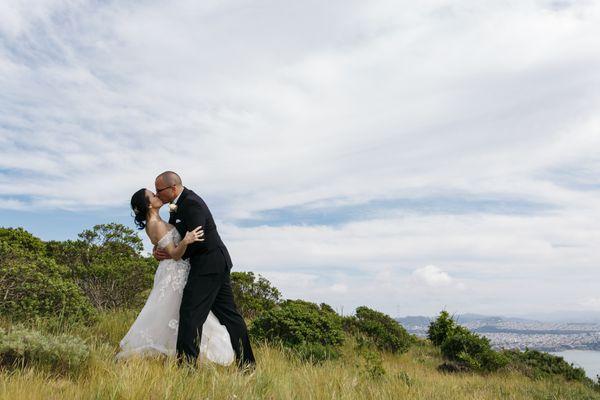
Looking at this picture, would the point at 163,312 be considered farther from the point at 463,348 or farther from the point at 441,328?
the point at 441,328

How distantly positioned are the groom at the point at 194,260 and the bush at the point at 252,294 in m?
10.4

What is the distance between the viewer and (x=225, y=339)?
20.5ft

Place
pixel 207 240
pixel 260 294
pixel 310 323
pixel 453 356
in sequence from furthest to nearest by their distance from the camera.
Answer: pixel 260 294
pixel 453 356
pixel 310 323
pixel 207 240

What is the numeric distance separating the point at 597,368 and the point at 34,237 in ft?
58.7

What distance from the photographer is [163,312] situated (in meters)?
6.16

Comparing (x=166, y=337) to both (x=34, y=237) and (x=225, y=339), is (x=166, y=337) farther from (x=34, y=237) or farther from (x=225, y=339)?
(x=34, y=237)

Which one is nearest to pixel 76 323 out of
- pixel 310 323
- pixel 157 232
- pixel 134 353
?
pixel 134 353

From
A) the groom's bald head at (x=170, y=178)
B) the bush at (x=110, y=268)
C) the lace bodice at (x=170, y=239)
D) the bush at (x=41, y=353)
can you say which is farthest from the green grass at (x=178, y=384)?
the bush at (x=110, y=268)

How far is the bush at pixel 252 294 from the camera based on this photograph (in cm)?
1642

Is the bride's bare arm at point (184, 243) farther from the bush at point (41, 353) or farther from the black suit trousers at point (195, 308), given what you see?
the bush at point (41, 353)

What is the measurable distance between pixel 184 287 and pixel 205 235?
28.4 inches

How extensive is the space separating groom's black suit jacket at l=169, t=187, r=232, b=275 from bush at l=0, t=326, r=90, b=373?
57.4 inches

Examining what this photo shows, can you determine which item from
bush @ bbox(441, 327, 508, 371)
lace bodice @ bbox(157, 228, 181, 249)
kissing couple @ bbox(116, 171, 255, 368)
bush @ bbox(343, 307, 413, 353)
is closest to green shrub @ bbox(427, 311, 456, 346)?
bush @ bbox(441, 327, 508, 371)

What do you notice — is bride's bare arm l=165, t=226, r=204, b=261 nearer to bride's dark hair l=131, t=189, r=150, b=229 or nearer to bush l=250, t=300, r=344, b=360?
bride's dark hair l=131, t=189, r=150, b=229
